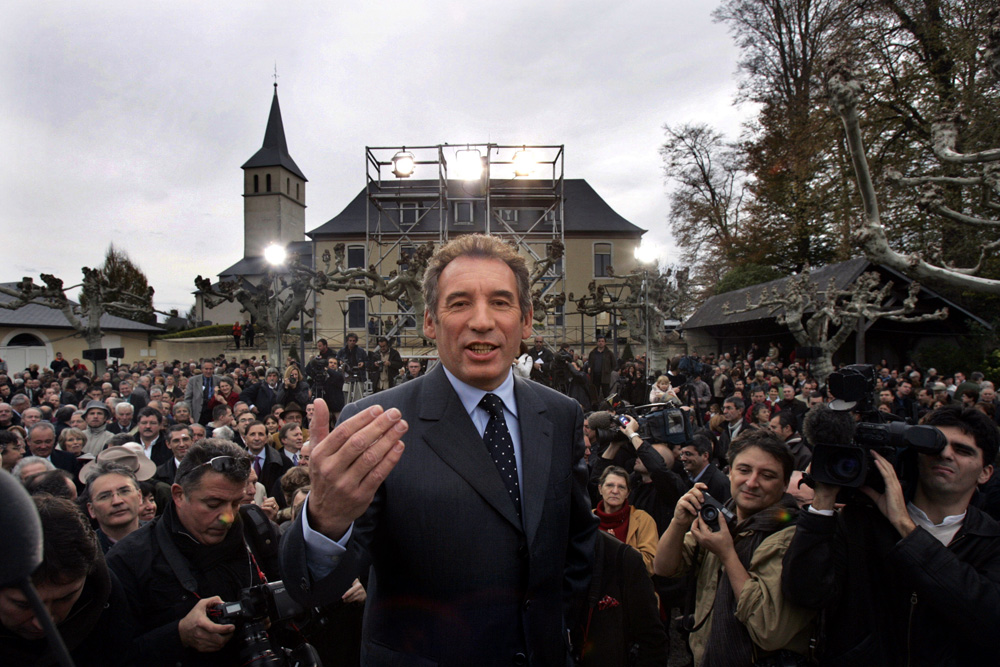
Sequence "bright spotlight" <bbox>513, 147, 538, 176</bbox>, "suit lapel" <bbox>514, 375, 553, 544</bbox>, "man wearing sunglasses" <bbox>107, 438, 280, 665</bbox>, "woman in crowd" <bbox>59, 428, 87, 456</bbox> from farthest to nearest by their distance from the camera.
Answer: "bright spotlight" <bbox>513, 147, 538, 176</bbox> < "woman in crowd" <bbox>59, 428, 87, 456</bbox> < "man wearing sunglasses" <bbox>107, 438, 280, 665</bbox> < "suit lapel" <bbox>514, 375, 553, 544</bbox>

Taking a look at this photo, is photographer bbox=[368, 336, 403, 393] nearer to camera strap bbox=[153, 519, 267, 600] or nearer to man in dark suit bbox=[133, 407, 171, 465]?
man in dark suit bbox=[133, 407, 171, 465]

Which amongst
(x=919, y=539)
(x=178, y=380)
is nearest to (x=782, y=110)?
(x=178, y=380)

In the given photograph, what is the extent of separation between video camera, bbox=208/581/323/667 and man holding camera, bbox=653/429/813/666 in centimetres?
155

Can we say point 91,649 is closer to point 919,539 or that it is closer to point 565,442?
point 565,442

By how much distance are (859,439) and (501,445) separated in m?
1.27

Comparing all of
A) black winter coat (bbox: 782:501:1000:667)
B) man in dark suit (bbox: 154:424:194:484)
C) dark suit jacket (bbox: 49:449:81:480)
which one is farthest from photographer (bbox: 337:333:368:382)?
black winter coat (bbox: 782:501:1000:667)

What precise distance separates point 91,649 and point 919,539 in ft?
9.16

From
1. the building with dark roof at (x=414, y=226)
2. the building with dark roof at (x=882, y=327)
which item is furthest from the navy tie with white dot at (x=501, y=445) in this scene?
the building with dark roof at (x=414, y=226)

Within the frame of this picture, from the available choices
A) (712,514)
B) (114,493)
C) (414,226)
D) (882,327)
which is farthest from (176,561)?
(414,226)

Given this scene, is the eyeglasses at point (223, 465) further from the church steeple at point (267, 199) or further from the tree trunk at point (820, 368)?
the church steeple at point (267, 199)

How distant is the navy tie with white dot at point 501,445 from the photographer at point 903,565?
112 centimetres

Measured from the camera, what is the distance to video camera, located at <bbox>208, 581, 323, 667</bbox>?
196cm

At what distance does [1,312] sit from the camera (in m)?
31.5

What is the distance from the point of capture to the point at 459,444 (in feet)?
5.40
